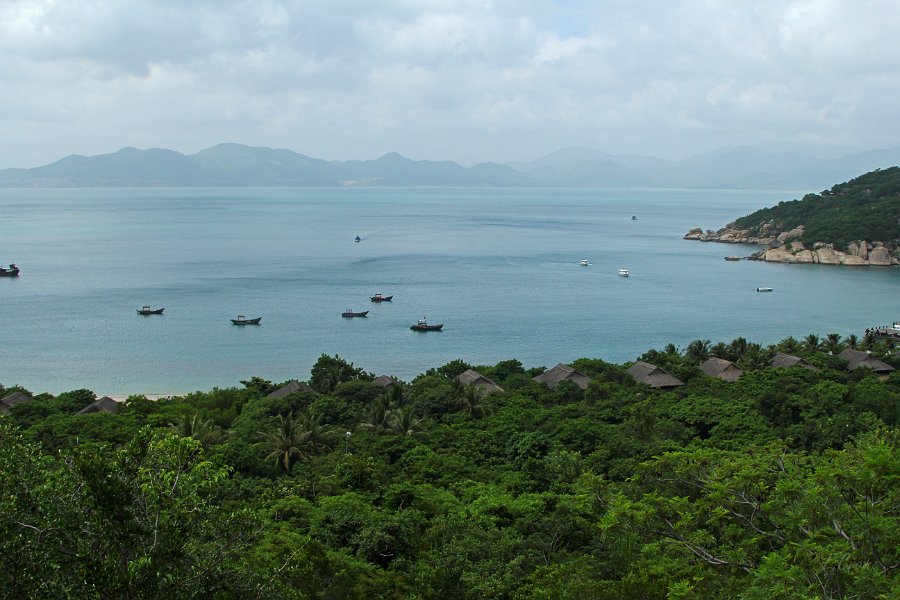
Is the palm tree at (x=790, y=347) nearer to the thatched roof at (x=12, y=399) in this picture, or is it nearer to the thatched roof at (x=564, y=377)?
the thatched roof at (x=564, y=377)

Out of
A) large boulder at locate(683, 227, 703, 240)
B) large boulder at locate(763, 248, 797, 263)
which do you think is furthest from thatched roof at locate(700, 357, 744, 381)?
large boulder at locate(683, 227, 703, 240)

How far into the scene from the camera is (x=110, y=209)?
553ft

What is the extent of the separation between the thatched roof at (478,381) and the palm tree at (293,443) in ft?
27.2

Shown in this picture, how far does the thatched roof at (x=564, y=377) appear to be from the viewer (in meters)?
30.7

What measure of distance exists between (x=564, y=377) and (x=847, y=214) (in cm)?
7255

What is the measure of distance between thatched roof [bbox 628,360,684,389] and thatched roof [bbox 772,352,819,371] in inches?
178

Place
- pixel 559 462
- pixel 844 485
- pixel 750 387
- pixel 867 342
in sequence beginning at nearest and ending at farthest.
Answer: pixel 844 485 → pixel 559 462 → pixel 750 387 → pixel 867 342

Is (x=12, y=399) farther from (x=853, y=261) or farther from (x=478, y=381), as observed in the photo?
(x=853, y=261)

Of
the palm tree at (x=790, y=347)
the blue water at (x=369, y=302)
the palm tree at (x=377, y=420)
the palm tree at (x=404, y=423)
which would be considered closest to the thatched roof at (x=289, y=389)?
the palm tree at (x=377, y=420)

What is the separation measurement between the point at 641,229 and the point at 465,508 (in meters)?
117

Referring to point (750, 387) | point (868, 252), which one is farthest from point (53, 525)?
point (868, 252)

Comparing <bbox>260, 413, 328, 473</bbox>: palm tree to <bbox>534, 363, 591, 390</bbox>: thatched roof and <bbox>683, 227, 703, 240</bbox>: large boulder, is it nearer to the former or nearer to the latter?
<bbox>534, 363, 591, 390</bbox>: thatched roof

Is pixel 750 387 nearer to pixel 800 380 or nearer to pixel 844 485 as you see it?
pixel 800 380

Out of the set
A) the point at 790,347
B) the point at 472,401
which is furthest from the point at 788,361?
the point at 472,401
